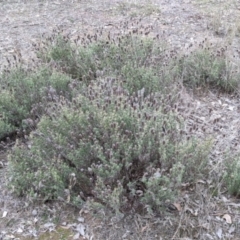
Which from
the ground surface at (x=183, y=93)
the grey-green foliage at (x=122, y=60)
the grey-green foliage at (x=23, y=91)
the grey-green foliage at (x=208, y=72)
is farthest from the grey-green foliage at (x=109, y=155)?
the grey-green foliage at (x=208, y=72)

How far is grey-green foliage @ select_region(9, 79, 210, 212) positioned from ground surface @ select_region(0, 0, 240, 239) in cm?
16

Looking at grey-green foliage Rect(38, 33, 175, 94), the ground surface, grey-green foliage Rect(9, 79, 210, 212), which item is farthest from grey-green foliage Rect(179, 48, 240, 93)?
grey-green foliage Rect(9, 79, 210, 212)

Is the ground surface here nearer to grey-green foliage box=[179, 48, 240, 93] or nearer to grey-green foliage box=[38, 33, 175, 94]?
grey-green foliage box=[179, 48, 240, 93]

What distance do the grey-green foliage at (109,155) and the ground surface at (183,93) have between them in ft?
0.54

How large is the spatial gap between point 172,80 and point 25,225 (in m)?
1.92

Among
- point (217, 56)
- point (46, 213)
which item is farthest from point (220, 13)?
point (46, 213)

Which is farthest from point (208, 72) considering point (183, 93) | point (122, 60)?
point (122, 60)

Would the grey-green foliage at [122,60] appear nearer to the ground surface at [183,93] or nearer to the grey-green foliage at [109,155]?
the ground surface at [183,93]

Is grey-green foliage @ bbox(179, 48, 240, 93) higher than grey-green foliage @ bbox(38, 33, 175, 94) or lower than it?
lower

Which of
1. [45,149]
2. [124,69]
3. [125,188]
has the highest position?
[124,69]

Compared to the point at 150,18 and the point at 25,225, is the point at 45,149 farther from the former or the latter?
the point at 150,18

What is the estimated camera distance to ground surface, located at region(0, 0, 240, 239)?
9.67 ft

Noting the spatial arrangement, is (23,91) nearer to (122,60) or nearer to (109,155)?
(122,60)

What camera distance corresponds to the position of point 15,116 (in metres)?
3.71
